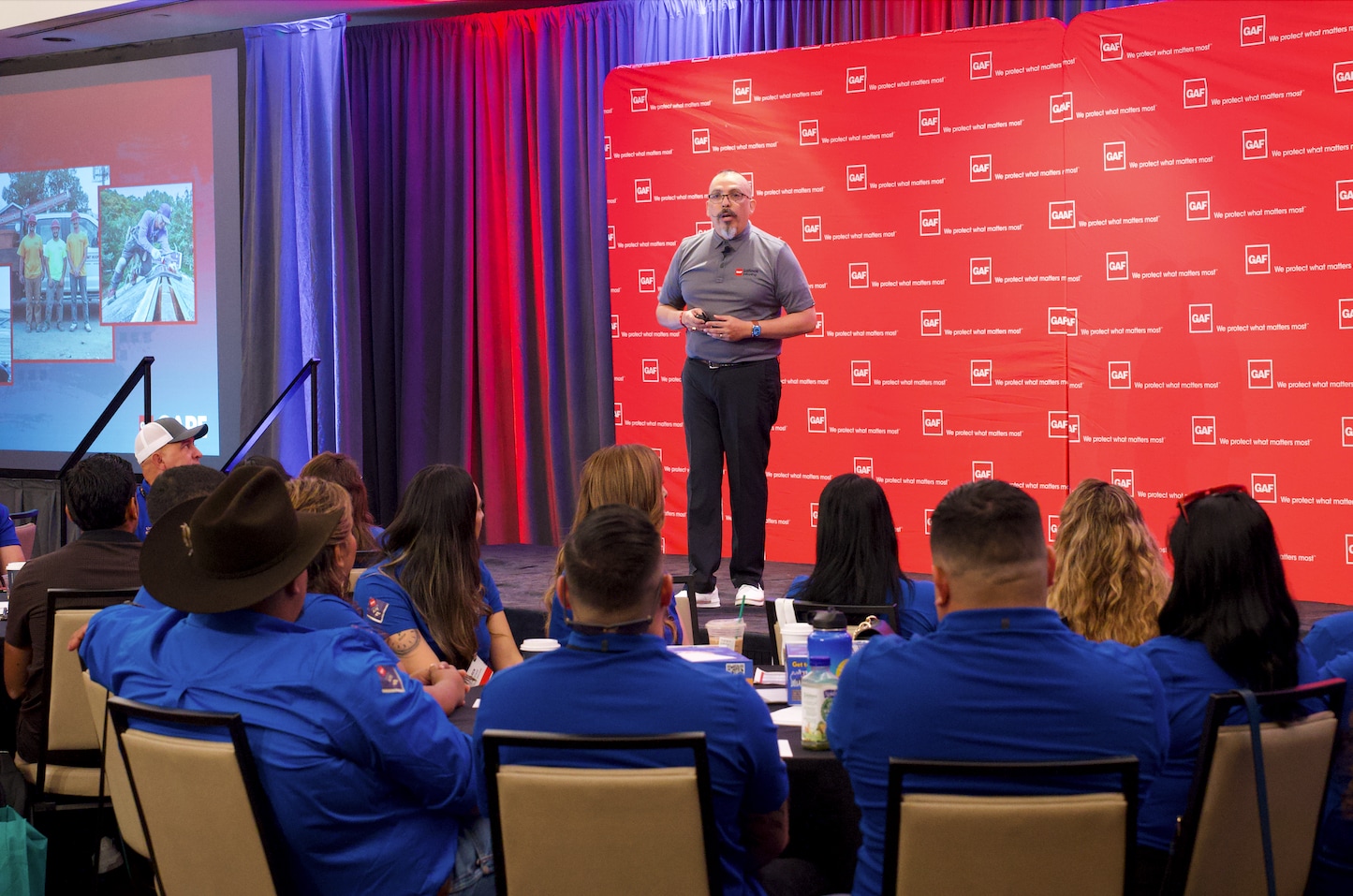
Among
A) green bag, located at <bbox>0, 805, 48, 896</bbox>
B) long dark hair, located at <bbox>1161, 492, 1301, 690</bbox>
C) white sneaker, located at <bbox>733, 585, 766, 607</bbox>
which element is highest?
long dark hair, located at <bbox>1161, 492, 1301, 690</bbox>

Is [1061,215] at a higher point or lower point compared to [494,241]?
lower

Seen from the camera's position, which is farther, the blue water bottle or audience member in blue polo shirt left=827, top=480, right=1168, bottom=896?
the blue water bottle

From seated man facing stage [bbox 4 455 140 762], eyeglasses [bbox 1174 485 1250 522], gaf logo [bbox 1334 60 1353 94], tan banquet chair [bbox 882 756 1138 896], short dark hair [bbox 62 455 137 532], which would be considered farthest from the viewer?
gaf logo [bbox 1334 60 1353 94]

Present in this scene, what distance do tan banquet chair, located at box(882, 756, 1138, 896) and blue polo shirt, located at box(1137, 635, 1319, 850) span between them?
1.11 feet

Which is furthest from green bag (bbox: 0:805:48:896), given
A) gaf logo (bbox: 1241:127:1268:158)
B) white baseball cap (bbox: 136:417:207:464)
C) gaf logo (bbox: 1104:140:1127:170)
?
gaf logo (bbox: 1241:127:1268:158)

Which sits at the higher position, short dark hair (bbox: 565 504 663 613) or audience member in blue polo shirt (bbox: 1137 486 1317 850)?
short dark hair (bbox: 565 504 663 613)

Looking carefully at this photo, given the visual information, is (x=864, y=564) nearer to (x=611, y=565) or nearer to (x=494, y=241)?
(x=611, y=565)

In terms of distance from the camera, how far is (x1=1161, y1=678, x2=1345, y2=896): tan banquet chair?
6.03ft

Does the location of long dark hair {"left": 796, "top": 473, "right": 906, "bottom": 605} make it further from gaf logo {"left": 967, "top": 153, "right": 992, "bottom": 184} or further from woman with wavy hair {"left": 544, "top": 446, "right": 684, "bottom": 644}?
gaf logo {"left": 967, "top": 153, "right": 992, "bottom": 184}

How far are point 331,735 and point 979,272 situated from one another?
4.22 metres

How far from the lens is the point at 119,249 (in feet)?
25.8

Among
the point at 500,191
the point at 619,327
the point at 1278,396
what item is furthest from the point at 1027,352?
the point at 500,191

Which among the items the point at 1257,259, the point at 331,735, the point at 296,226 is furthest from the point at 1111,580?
the point at 296,226

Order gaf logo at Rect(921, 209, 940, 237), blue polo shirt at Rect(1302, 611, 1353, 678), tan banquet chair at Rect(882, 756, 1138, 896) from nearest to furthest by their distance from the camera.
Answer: tan banquet chair at Rect(882, 756, 1138, 896), blue polo shirt at Rect(1302, 611, 1353, 678), gaf logo at Rect(921, 209, 940, 237)
